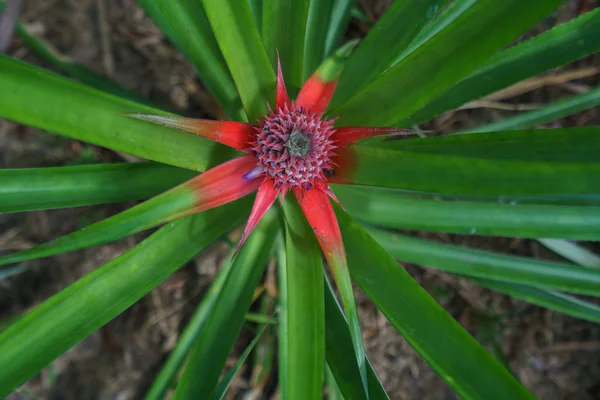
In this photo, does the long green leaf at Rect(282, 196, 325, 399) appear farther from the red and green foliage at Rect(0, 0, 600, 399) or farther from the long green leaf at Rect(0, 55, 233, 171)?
the long green leaf at Rect(0, 55, 233, 171)

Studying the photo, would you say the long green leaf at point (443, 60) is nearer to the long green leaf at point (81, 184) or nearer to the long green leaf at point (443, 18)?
the long green leaf at point (443, 18)

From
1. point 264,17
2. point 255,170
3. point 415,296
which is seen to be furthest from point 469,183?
point 264,17

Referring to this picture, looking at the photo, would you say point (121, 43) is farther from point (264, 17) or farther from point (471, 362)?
point (471, 362)

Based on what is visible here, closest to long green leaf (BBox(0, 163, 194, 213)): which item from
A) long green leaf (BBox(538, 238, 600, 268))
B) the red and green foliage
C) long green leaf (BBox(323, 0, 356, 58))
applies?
the red and green foliage

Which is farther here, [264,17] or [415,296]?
[264,17]

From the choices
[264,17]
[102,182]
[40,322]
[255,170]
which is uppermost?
[264,17]

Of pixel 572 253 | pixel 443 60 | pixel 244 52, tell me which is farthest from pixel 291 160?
pixel 572 253

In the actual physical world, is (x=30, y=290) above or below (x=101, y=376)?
above
